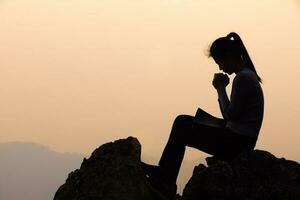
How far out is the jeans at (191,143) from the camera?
26.7ft

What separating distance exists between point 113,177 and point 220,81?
8.04 feet

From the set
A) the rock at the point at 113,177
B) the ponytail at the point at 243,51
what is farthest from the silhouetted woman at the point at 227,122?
the rock at the point at 113,177

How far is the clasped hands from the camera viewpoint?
830 centimetres

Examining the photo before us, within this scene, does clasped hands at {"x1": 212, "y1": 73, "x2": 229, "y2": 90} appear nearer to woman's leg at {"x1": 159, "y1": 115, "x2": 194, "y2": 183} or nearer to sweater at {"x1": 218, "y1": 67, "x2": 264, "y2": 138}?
sweater at {"x1": 218, "y1": 67, "x2": 264, "y2": 138}

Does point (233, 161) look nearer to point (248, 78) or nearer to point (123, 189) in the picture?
point (248, 78)

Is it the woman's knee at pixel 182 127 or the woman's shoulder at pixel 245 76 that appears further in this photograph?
the woman's knee at pixel 182 127

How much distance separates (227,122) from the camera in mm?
7996

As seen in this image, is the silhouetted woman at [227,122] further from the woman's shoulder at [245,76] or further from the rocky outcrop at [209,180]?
the rocky outcrop at [209,180]

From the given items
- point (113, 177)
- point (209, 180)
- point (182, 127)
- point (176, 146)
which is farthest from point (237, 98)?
point (113, 177)

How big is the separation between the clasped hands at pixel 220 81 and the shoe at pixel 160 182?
1.65 m

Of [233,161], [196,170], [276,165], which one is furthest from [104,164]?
[276,165]

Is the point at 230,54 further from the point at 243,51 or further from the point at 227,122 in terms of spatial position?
the point at 227,122

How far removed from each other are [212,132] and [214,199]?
104 centimetres

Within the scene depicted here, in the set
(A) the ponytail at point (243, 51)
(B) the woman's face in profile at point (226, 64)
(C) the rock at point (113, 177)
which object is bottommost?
(C) the rock at point (113, 177)
